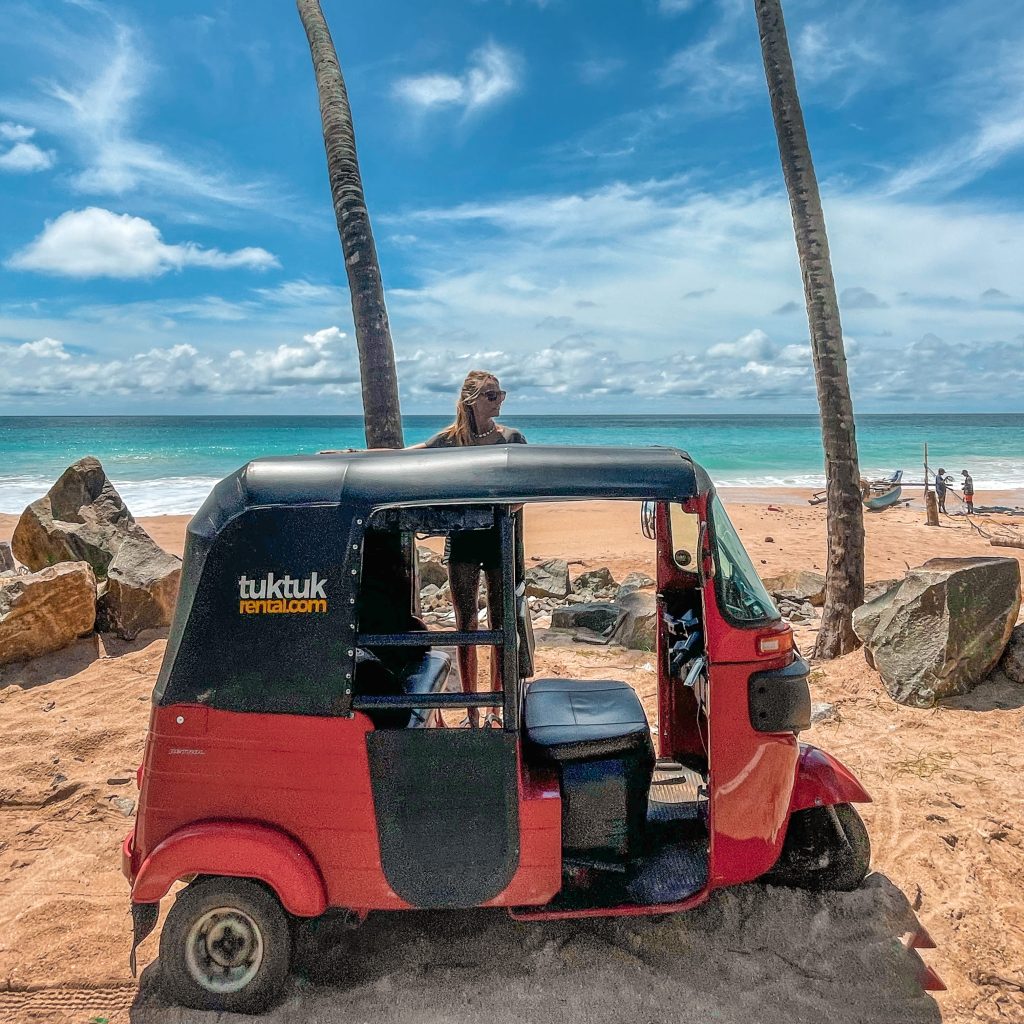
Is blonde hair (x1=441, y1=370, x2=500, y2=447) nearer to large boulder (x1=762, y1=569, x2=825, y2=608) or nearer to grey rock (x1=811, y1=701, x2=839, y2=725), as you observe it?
grey rock (x1=811, y1=701, x2=839, y2=725)

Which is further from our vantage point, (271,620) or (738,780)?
(738,780)

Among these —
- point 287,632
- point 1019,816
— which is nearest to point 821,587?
point 1019,816

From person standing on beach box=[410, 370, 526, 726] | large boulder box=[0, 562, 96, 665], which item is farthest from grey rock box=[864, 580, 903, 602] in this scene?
large boulder box=[0, 562, 96, 665]

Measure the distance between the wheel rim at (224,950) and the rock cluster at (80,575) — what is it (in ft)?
15.2

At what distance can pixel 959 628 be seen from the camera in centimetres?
528

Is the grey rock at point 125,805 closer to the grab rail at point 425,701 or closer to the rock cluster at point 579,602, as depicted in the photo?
Answer: the grab rail at point 425,701

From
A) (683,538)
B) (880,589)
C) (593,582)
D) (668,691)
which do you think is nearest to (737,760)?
(668,691)

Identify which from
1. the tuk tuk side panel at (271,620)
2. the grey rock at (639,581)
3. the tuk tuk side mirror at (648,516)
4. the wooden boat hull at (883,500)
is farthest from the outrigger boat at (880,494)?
the tuk tuk side panel at (271,620)

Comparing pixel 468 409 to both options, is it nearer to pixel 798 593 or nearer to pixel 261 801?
pixel 261 801

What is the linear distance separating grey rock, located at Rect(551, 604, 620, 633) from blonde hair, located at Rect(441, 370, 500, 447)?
360 centimetres

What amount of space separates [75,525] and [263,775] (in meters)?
6.98

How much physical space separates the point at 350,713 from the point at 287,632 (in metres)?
0.38

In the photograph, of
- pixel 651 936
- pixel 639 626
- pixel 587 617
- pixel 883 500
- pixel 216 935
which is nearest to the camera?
pixel 216 935

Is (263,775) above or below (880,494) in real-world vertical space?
above
